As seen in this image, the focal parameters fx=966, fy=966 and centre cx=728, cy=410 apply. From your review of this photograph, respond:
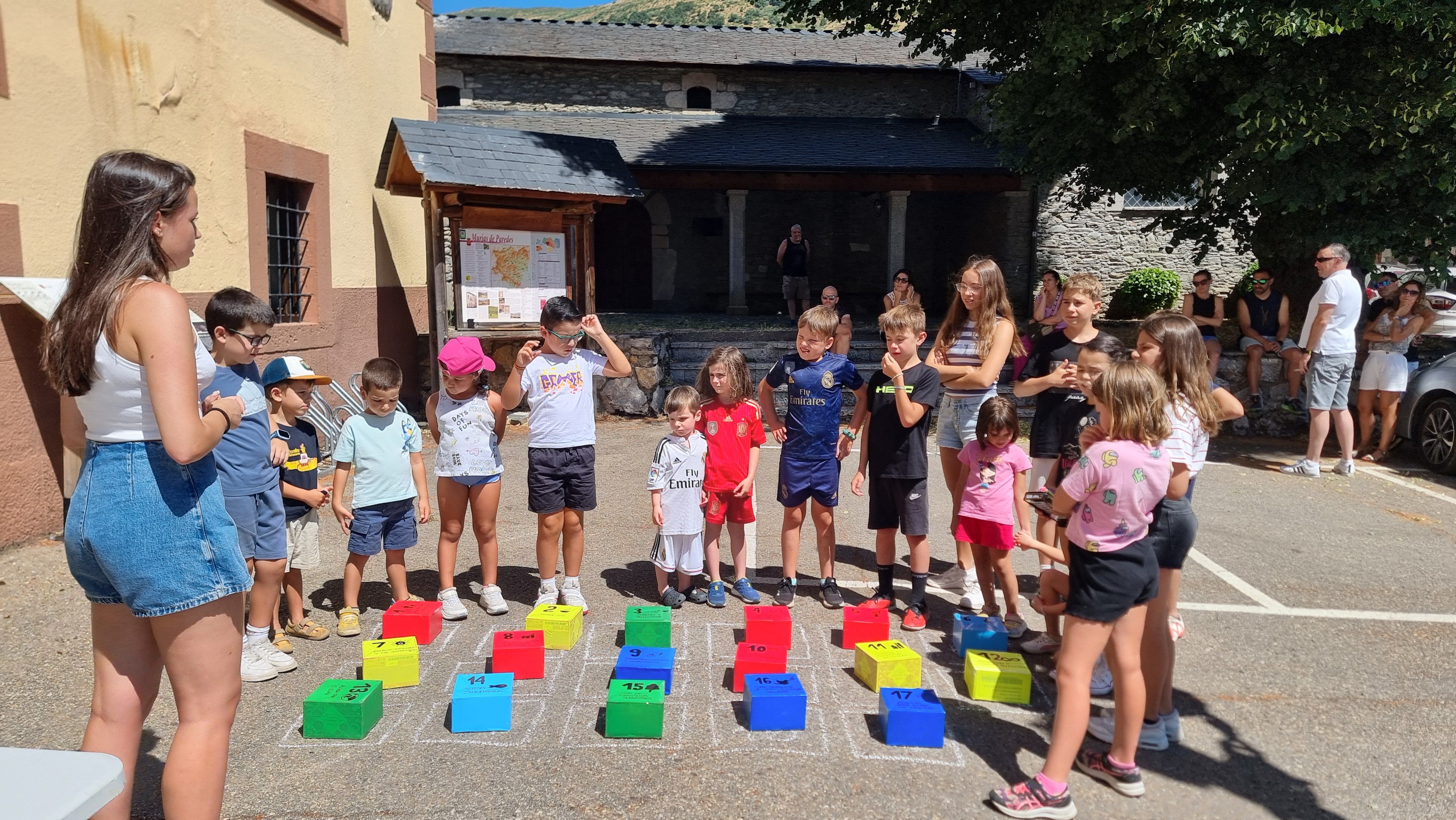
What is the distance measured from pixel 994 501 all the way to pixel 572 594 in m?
2.22

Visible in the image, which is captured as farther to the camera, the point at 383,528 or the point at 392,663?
the point at 383,528

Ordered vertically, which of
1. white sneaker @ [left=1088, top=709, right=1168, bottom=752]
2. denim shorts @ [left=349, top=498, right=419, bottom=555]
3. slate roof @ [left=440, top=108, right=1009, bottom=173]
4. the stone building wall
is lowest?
white sneaker @ [left=1088, top=709, right=1168, bottom=752]

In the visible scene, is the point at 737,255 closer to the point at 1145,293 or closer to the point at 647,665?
the point at 1145,293

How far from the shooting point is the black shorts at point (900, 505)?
497cm

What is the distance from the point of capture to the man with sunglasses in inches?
419

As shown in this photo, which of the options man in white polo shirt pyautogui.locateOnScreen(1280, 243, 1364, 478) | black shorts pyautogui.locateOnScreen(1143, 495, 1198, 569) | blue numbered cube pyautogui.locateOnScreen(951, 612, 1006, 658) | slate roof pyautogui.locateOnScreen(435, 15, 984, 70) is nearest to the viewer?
black shorts pyautogui.locateOnScreen(1143, 495, 1198, 569)

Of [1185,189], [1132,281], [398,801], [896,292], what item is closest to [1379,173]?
[1185,189]

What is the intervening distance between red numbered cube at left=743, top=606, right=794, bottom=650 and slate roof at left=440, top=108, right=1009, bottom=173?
1290cm

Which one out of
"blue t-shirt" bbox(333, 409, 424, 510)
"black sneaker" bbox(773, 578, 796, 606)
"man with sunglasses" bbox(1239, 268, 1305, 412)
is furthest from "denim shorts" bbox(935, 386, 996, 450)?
"man with sunglasses" bbox(1239, 268, 1305, 412)

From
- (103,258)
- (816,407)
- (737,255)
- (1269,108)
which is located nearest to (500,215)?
(816,407)

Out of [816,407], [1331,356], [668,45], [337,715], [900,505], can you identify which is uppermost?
[668,45]

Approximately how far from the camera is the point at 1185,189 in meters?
11.7

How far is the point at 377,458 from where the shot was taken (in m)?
4.77

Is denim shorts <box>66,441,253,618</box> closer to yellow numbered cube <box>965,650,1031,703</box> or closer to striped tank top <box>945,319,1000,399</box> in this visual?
yellow numbered cube <box>965,650,1031,703</box>
